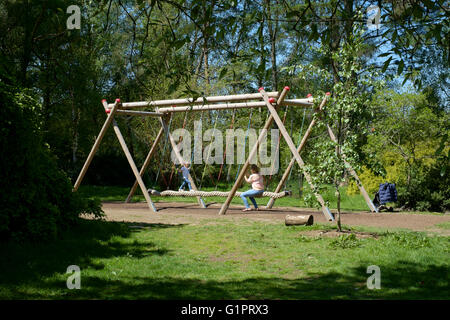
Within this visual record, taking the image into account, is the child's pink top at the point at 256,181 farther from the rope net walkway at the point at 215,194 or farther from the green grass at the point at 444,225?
the green grass at the point at 444,225

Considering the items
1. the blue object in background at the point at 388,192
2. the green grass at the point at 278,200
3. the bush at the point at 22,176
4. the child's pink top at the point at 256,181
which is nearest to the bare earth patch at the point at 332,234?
the child's pink top at the point at 256,181

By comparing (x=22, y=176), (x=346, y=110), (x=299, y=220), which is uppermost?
(x=346, y=110)

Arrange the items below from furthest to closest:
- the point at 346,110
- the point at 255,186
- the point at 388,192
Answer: the point at 388,192 < the point at 255,186 < the point at 346,110

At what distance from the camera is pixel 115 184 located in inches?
1075

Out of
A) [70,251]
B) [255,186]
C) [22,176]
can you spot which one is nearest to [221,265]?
[70,251]

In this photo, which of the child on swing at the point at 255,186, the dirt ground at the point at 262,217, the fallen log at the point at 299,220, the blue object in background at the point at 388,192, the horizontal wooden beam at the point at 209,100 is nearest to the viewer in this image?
→ the fallen log at the point at 299,220

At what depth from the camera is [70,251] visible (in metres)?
6.88

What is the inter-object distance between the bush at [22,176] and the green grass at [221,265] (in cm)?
32

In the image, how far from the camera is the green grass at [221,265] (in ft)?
16.9

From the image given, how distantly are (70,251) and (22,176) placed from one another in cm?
137

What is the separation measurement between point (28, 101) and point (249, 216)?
256 inches

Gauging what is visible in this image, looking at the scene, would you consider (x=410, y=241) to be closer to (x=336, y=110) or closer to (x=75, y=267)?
(x=336, y=110)

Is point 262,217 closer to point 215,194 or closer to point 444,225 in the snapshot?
point 215,194
